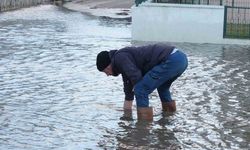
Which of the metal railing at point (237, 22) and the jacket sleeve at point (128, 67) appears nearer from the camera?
the jacket sleeve at point (128, 67)

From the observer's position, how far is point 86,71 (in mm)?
12961

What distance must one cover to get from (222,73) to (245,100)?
9.60ft

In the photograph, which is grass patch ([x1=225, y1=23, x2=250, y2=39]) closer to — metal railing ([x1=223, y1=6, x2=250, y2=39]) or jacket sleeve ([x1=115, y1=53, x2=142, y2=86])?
metal railing ([x1=223, y1=6, x2=250, y2=39])

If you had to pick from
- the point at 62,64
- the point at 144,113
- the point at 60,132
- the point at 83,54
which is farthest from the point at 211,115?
the point at 83,54

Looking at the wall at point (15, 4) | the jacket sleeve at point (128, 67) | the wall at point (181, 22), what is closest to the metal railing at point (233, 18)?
the wall at point (181, 22)

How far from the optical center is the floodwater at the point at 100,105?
7.50m

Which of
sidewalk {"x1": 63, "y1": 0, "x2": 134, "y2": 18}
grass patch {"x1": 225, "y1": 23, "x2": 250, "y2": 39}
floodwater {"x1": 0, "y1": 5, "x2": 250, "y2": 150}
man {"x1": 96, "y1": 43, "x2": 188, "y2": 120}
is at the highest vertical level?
man {"x1": 96, "y1": 43, "x2": 188, "y2": 120}

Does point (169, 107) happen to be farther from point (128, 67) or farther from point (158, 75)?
point (128, 67)

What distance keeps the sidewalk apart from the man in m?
26.4

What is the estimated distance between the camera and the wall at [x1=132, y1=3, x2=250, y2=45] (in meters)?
19.6

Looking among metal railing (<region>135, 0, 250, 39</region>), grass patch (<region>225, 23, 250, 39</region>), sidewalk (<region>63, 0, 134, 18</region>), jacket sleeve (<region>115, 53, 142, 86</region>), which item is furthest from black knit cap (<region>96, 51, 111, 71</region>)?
sidewalk (<region>63, 0, 134, 18</region>)

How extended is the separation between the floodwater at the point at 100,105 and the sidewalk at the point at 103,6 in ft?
63.9

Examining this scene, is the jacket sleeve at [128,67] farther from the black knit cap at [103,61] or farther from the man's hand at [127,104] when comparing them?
the man's hand at [127,104]

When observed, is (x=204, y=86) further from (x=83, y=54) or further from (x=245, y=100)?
(x=83, y=54)
